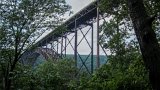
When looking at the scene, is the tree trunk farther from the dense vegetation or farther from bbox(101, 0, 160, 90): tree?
the dense vegetation

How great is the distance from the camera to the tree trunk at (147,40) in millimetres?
6082

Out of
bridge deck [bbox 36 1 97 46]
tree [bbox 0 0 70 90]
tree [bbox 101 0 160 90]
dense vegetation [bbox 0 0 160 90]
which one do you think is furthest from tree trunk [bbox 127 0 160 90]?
bridge deck [bbox 36 1 97 46]

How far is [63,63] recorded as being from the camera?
129 ft

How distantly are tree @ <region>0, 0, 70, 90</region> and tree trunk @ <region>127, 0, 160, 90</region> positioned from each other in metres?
12.9

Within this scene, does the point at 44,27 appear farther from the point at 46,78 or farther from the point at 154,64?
the point at 154,64

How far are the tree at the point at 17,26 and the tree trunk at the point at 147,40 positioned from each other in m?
12.9

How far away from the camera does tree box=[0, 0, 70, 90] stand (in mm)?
19109

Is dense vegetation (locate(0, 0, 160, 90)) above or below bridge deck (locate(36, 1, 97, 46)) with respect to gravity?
below

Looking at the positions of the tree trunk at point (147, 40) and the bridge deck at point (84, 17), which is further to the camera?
the bridge deck at point (84, 17)

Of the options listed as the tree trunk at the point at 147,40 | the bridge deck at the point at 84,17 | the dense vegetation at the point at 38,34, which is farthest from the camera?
the bridge deck at the point at 84,17

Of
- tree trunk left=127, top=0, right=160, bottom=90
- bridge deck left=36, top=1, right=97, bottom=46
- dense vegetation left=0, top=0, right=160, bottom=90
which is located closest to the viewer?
tree trunk left=127, top=0, right=160, bottom=90

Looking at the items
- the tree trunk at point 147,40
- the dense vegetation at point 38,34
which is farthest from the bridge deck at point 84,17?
the tree trunk at point 147,40

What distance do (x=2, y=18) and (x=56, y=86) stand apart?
4739 millimetres

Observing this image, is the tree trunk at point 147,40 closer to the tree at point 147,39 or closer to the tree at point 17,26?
the tree at point 147,39
